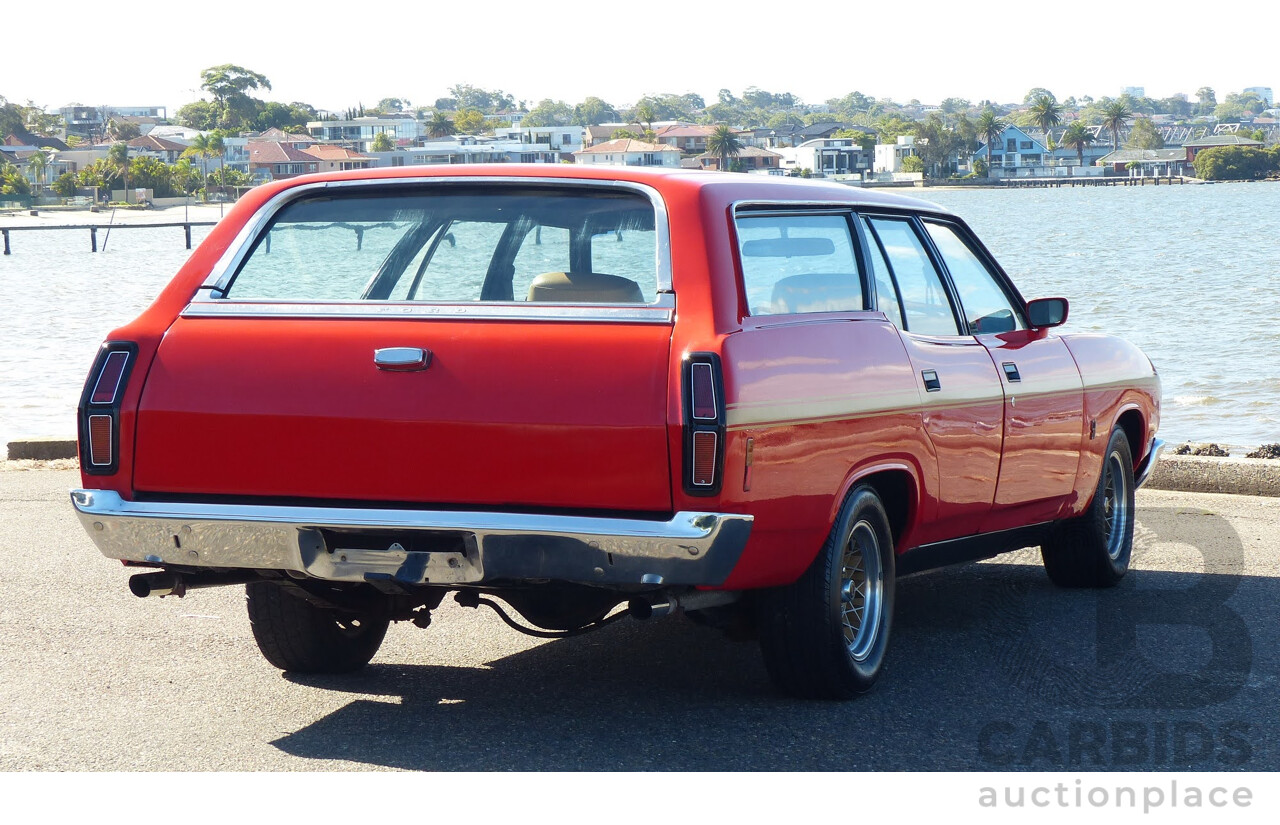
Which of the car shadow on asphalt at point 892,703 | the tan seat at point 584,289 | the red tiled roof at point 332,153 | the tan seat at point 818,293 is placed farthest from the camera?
the red tiled roof at point 332,153

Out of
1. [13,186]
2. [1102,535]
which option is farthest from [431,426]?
[13,186]

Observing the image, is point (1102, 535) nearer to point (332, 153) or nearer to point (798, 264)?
point (798, 264)

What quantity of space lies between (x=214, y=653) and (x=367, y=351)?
205cm

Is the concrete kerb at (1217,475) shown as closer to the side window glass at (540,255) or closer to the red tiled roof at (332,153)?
the side window glass at (540,255)

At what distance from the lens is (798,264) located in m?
5.38

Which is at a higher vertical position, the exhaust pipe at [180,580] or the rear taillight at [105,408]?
the rear taillight at [105,408]

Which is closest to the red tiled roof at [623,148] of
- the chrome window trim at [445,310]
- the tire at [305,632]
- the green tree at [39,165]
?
the green tree at [39,165]

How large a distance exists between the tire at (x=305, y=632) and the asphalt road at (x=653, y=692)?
0.28ft

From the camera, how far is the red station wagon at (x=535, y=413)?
182 inches

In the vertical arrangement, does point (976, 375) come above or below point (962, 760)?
above

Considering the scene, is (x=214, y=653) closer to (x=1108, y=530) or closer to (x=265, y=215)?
(x=265, y=215)

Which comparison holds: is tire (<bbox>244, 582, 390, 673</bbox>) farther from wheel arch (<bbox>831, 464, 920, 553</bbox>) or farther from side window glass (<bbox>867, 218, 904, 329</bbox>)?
side window glass (<bbox>867, 218, 904, 329</bbox>)

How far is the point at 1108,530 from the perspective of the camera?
764 centimetres
